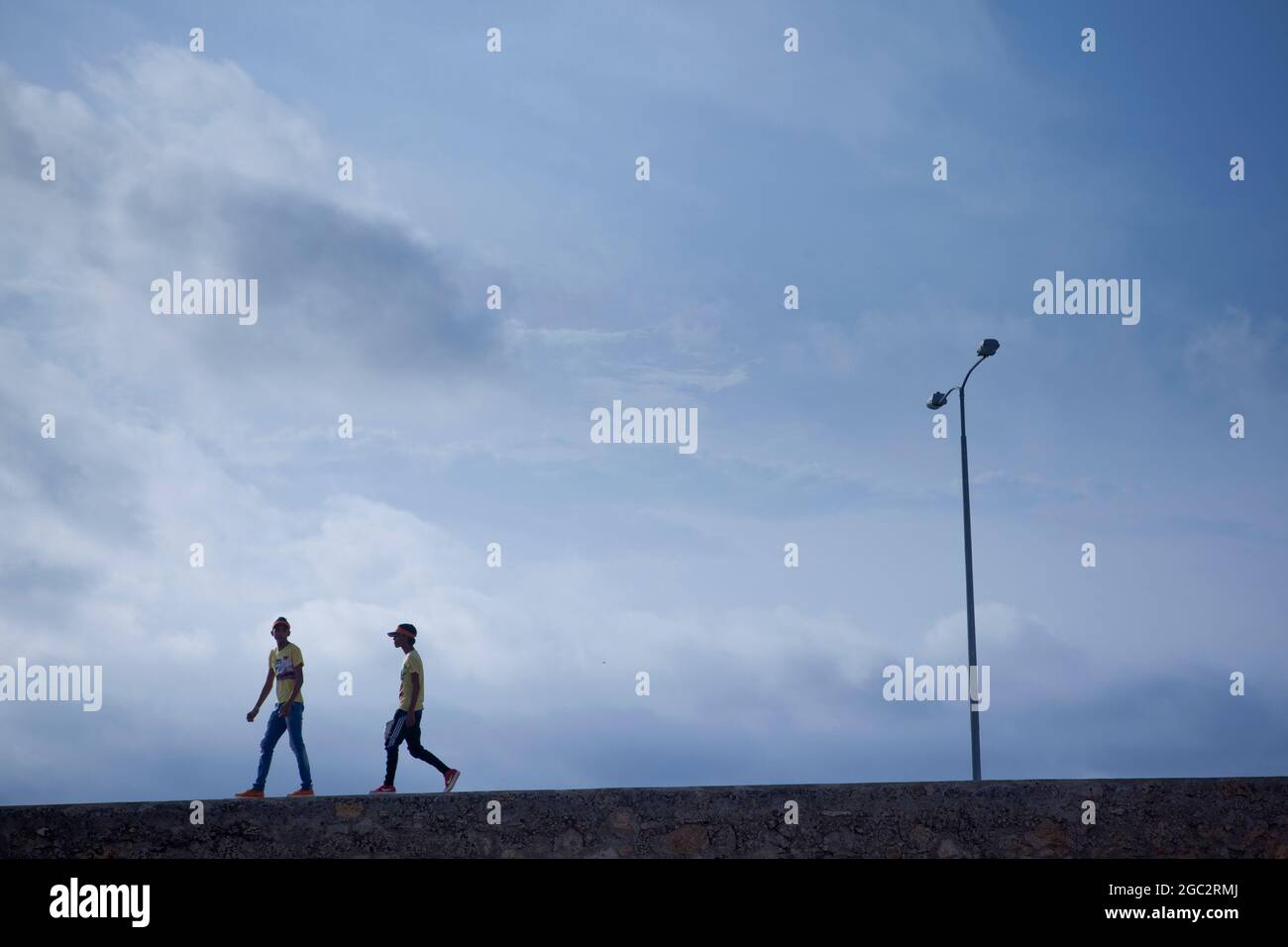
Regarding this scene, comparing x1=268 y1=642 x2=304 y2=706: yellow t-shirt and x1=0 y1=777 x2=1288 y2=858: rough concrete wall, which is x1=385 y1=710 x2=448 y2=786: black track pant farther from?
x1=0 y1=777 x2=1288 y2=858: rough concrete wall

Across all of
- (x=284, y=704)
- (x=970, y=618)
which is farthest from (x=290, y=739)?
(x=970, y=618)

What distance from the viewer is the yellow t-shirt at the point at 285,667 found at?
12.0 metres

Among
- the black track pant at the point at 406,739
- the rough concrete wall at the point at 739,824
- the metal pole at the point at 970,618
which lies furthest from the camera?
the metal pole at the point at 970,618

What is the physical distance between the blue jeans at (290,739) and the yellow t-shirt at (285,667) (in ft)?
0.32

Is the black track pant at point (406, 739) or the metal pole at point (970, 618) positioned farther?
the metal pole at point (970, 618)

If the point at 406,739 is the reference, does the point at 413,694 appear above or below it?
above

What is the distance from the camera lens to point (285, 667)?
39.8 feet

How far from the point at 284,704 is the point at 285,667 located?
0.36 metres

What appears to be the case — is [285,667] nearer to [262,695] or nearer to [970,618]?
[262,695]

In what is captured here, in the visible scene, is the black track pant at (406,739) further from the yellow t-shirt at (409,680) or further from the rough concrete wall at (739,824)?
the rough concrete wall at (739,824)

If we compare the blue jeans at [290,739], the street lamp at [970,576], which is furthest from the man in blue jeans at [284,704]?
the street lamp at [970,576]
